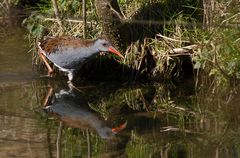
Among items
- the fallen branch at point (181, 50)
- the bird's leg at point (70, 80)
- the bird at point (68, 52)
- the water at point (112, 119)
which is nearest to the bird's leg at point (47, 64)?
the bird at point (68, 52)

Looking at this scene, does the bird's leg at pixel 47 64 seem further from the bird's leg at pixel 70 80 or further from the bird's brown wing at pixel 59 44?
the bird's leg at pixel 70 80

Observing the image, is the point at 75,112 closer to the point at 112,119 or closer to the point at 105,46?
the point at 112,119

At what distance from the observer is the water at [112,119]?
6582 mm

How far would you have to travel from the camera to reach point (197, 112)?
7.82m

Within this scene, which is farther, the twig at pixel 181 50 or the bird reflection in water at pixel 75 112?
the twig at pixel 181 50

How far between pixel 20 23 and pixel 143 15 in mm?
3445

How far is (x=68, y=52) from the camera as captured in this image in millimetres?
8953

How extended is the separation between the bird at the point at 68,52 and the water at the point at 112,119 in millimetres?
257

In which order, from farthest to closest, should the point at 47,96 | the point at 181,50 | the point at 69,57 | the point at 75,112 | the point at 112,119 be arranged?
the point at 69,57
the point at 181,50
the point at 47,96
the point at 75,112
the point at 112,119

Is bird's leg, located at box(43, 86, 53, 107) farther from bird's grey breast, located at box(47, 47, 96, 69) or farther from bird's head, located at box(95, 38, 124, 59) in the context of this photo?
bird's head, located at box(95, 38, 124, 59)

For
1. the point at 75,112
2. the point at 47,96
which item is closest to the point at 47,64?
the point at 47,96

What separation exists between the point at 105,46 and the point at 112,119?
1.36 m

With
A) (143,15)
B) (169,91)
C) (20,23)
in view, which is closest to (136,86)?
(169,91)

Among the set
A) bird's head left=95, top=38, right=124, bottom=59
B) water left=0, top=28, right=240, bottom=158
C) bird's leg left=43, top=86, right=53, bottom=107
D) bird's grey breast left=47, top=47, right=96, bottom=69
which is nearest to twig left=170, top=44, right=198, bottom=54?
water left=0, top=28, right=240, bottom=158
